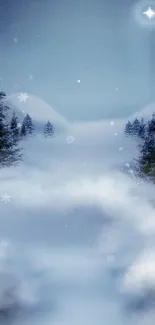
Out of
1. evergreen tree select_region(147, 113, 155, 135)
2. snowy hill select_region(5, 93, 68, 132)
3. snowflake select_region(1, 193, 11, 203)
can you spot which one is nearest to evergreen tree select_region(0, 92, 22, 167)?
snowy hill select_region(5, 93, 68, 132)

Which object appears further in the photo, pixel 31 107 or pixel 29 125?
pixel 29 125

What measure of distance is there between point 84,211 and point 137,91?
3.29 meters

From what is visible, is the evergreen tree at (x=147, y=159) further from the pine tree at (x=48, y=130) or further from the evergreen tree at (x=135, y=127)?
the pine tree at (x=48, y=130)

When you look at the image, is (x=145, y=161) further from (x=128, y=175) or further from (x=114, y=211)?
(x=114, y=211)

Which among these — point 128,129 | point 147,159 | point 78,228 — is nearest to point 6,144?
point 78,228

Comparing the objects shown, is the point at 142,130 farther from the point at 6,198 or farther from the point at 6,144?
the point at 6,198

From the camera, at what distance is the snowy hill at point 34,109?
8945 millimetres

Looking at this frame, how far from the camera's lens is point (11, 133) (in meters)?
8.94

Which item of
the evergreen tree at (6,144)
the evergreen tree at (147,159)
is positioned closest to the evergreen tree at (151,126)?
the evergreen tree at (147,159)

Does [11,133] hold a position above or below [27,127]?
below

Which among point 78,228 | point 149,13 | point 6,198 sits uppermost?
point 149,13

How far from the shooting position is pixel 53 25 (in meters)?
9.09

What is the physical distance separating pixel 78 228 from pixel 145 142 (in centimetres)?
272

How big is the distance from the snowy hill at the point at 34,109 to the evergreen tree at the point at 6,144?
0.21 meters
